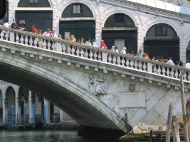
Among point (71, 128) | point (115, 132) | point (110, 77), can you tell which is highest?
point (110, 77)

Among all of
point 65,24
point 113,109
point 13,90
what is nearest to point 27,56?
point 113,109

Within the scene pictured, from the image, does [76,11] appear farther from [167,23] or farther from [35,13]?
[167,23]

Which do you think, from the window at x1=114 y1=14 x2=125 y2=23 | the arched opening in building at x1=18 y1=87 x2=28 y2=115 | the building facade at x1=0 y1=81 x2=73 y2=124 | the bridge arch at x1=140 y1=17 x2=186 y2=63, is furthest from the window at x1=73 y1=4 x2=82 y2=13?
the arched opening in building at x1=18 y1=87 x2=28 y2=115

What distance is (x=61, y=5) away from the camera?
19.8 metres

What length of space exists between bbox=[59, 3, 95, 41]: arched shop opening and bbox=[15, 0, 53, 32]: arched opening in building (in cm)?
65

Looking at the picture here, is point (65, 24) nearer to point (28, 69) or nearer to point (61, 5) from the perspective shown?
point (61, 5)

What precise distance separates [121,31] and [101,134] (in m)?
5.05

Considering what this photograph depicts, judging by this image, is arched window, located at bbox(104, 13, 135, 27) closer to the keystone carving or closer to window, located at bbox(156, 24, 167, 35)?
window, located at bbox(156, 24, 167, 35)

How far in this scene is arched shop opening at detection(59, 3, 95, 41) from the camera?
784 inches

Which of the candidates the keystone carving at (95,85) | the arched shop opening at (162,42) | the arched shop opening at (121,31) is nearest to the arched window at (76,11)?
the arched shop opening at (121,31)

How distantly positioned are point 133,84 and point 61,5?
5.88m

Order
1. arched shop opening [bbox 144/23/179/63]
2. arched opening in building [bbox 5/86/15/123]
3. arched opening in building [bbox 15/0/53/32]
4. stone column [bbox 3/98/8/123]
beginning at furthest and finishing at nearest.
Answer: arched opening in building [bbox 5/86/15/123] < stone column [bbox 3/98/8/123] < arched shop opening [bbox 144/23/179/63] < arched opening in building [bbox 15/0/53/32]

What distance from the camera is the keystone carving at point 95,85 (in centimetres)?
1591

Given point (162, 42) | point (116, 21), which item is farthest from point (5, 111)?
point (162, 42)
